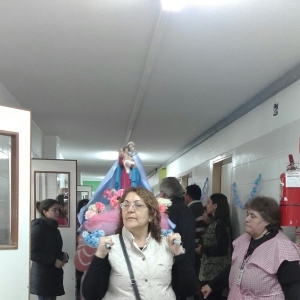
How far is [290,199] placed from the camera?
8.19 feet

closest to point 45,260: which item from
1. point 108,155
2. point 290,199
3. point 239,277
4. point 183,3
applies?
point 239,277

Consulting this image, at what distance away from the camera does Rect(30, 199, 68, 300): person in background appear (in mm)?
3420

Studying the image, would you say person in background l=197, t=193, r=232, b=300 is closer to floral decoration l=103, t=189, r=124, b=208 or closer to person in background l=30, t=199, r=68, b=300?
person in background l=30, t=199, r=68, b=300

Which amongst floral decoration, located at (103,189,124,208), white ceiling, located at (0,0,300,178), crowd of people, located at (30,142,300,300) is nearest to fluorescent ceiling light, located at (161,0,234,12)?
white ceiling, located at (0,0,300,178)

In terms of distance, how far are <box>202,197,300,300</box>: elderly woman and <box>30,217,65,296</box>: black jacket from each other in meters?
1.65

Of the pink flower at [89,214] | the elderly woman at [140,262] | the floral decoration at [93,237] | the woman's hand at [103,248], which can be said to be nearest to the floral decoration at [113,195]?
the pink flower at [89,214]

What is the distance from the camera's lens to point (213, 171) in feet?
17.7

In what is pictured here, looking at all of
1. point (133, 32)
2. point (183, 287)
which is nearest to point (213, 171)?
point (133, 32)

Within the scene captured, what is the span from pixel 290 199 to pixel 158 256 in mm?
1103

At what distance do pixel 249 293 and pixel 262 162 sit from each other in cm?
158

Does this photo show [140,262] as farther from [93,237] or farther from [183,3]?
[183,3]

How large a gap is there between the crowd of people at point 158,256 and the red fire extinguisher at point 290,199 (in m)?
0.05

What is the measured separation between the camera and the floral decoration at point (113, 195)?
7.43 feet

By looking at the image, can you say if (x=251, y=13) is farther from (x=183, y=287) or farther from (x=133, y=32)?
(x=183, y=287)
